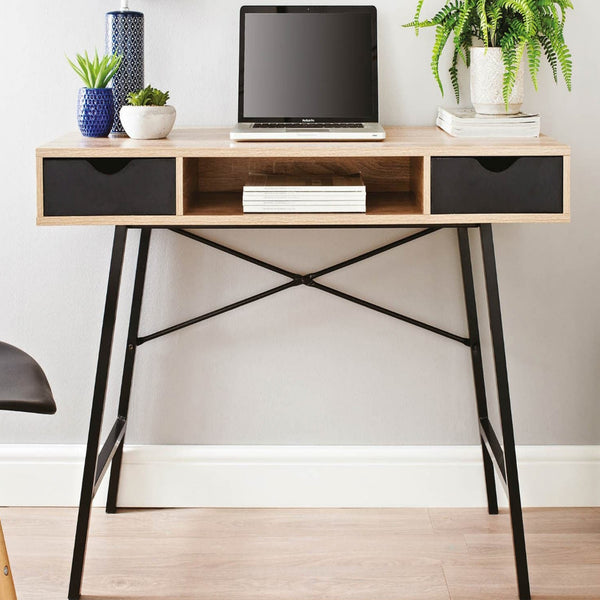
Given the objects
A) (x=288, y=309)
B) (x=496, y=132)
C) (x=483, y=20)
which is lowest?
(x=288, y=309)

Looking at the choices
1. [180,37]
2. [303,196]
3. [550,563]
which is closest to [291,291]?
[303,196]

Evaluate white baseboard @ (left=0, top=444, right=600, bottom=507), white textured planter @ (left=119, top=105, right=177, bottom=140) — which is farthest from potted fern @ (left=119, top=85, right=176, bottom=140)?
white baseboard @ (left=0, top=444, right=600, bottom=507)

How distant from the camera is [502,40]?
5.84ft

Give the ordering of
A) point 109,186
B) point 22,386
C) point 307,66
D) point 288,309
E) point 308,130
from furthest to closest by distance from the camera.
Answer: point 288,309 → point 307,66 → point 308,130 → point 109,186 → point 22,386

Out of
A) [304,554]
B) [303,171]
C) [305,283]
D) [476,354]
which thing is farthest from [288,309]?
[304,554]

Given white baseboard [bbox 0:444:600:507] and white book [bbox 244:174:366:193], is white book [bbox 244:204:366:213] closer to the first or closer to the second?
white book [bbox 244:174:366:193]

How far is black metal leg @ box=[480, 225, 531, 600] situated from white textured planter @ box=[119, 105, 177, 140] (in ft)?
2.14

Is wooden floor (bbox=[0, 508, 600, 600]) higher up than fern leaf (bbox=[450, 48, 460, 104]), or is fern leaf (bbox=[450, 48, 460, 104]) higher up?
fern leaf (bbox=[450, 48, 460, 104])

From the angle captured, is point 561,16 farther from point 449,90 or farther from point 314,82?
point 314,82

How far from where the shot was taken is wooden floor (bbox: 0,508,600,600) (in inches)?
70.0

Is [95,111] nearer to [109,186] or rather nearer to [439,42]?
[109,186]

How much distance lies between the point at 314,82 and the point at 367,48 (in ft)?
0.46

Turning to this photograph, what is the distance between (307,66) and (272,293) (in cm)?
50

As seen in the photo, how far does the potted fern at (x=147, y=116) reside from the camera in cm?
170
